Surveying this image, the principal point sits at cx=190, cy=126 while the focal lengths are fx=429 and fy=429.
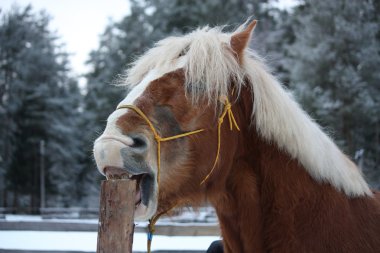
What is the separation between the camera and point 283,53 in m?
26.8

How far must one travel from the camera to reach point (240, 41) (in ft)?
8.66

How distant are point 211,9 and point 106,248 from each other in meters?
27.2

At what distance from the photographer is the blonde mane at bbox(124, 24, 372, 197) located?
2.51 meters

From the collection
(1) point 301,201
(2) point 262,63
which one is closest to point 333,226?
(1) point 301,201

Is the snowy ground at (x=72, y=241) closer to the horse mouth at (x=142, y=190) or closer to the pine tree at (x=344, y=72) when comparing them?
the horse mouth at (x=142, y=190)

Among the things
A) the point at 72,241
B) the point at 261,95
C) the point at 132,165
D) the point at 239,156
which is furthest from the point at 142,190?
the point at 72,241

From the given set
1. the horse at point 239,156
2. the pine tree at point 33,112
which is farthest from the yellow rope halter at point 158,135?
the pine tree at point 33,112

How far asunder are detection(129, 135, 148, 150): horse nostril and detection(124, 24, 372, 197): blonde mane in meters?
0.43

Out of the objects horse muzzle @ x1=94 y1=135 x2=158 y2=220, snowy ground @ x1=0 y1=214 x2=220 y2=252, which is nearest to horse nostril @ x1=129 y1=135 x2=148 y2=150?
horse muzzle @ x1=94 y1=135 x2=158 y2=220

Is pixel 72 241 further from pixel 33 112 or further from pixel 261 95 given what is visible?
pixel 33 112

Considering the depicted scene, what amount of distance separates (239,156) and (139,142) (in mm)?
667

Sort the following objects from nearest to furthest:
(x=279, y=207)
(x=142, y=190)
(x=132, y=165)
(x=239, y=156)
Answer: (x=132, y=165) → (x=142, y=190) → (x=279, y=207) → (x=239, y=156)

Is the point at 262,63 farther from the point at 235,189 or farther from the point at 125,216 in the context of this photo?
the point at 125,216

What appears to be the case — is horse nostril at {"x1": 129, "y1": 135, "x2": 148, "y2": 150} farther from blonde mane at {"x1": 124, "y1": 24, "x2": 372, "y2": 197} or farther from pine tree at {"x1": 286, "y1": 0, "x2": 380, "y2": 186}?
A: pine tree at {"x1": 286, "y1": 0, "x2": 380, "y2": 186}
